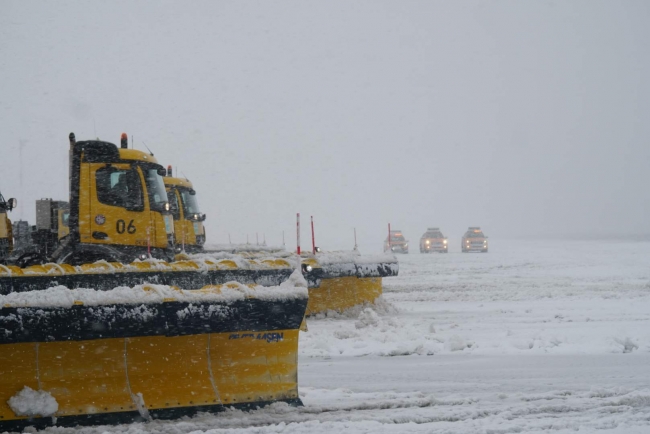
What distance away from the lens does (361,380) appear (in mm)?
6680

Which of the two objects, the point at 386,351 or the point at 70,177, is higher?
the point at 70,177

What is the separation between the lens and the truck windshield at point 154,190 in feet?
33.4

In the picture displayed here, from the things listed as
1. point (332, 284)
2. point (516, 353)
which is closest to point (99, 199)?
point (332, 284)

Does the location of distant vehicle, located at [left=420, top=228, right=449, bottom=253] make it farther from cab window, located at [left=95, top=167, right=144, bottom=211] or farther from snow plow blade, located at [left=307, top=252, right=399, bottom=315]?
cab window, located at [left=95, top=167, right=144, bottom=211]

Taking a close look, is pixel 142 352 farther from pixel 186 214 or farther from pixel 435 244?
pixel 435 244

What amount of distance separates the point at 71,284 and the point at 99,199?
284 centimetres

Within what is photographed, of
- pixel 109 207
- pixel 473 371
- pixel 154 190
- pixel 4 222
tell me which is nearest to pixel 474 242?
pixel 4 222

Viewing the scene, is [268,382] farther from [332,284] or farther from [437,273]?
[437,273]

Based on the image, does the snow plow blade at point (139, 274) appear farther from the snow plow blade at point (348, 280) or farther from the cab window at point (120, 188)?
the snow plow blade at point (348, 280)

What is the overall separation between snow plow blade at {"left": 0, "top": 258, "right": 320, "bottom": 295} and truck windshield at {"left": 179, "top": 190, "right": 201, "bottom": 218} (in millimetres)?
10988

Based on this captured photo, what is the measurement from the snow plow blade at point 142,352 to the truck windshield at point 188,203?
47.6 feet

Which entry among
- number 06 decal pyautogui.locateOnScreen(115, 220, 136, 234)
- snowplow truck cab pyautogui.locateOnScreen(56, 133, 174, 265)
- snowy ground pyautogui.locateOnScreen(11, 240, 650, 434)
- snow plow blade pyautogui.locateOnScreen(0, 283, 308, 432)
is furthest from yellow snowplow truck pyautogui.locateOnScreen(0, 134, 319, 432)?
number 06 decal pyautogui.locateOnScreen(115, 220, 136, 234)

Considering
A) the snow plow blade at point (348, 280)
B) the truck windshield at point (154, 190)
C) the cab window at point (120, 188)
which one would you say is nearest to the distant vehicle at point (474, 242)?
the snow plow blade at point (348, 280)

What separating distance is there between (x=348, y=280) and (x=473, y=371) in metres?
5.22
